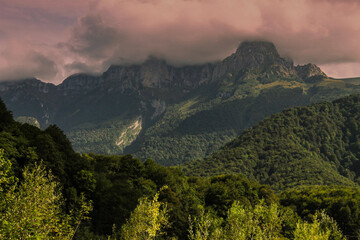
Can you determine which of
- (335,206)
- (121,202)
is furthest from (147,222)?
(335,206)

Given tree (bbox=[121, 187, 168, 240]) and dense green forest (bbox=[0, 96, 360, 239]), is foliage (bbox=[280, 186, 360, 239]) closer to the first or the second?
dense green forest (bbox=[0, 96, 360, 239])

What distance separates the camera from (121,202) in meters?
70.6

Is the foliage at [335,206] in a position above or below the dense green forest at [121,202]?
below

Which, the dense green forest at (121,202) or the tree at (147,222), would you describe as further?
the tree at (147,222)

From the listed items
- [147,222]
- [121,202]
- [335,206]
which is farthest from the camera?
[335,206]

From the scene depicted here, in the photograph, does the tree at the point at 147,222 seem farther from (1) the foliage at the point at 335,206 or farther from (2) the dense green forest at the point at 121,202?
(1) the foliage at the point at 335,206

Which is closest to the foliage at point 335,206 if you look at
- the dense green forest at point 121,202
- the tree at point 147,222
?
the dense green forest at point 121,202

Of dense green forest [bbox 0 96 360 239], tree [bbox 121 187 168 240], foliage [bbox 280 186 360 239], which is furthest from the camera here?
foliage [bbox 280 186 360 239]

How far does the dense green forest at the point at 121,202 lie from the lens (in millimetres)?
28250

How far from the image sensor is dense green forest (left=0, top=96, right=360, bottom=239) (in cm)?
2825

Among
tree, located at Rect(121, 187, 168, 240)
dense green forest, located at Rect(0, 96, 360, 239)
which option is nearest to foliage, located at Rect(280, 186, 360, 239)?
dense green forest, located at Rect(0, 96, 360, 239)

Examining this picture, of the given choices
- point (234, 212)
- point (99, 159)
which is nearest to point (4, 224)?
point (234, 212)

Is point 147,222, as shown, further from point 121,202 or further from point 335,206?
point 335,206

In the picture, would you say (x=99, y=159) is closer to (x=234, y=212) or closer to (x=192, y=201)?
(x=192, y=201)
